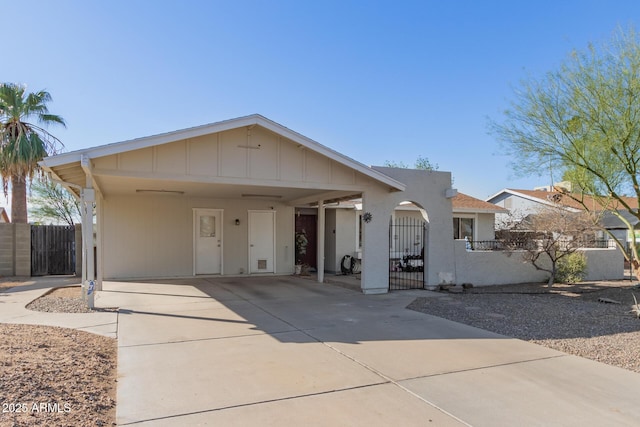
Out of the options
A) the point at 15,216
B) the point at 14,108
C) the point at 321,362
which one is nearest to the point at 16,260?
the point at 15,216

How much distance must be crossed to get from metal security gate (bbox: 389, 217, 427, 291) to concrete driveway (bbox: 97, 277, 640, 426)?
5.11 m

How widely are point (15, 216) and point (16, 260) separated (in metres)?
2.87

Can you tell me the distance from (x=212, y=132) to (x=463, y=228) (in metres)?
13.0

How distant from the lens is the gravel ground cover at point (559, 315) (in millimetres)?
5918

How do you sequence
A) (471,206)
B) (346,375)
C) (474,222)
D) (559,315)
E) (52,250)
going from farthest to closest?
(474,222)
(471,206)
(52,250)
(559,315)
(346,375)

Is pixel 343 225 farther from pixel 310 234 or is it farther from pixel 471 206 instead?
pixel 471 206

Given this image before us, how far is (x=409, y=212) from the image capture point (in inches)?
661

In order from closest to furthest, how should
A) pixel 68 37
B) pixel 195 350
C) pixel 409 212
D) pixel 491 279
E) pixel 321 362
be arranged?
pixel 321 362, pixel 195 350, pixel 68 37, pixel 491 279, pixel 409 212

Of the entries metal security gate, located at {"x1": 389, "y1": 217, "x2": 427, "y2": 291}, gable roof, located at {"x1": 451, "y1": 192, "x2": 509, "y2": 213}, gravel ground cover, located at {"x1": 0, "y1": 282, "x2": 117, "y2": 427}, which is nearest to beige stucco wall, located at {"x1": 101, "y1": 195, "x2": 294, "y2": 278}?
metal security gate, located at {"x1": 389, "y1": 217, "x2": 427, "y2": 291}

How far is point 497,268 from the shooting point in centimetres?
1220

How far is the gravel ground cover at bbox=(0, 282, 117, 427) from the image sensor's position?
3.33m

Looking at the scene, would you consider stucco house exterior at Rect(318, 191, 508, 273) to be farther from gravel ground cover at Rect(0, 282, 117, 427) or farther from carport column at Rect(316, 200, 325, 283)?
gravel ground cover at Rect(0, 282, 117, 427)

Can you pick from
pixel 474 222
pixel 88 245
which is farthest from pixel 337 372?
pixel 474 222

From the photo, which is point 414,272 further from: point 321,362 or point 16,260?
point 16,260
